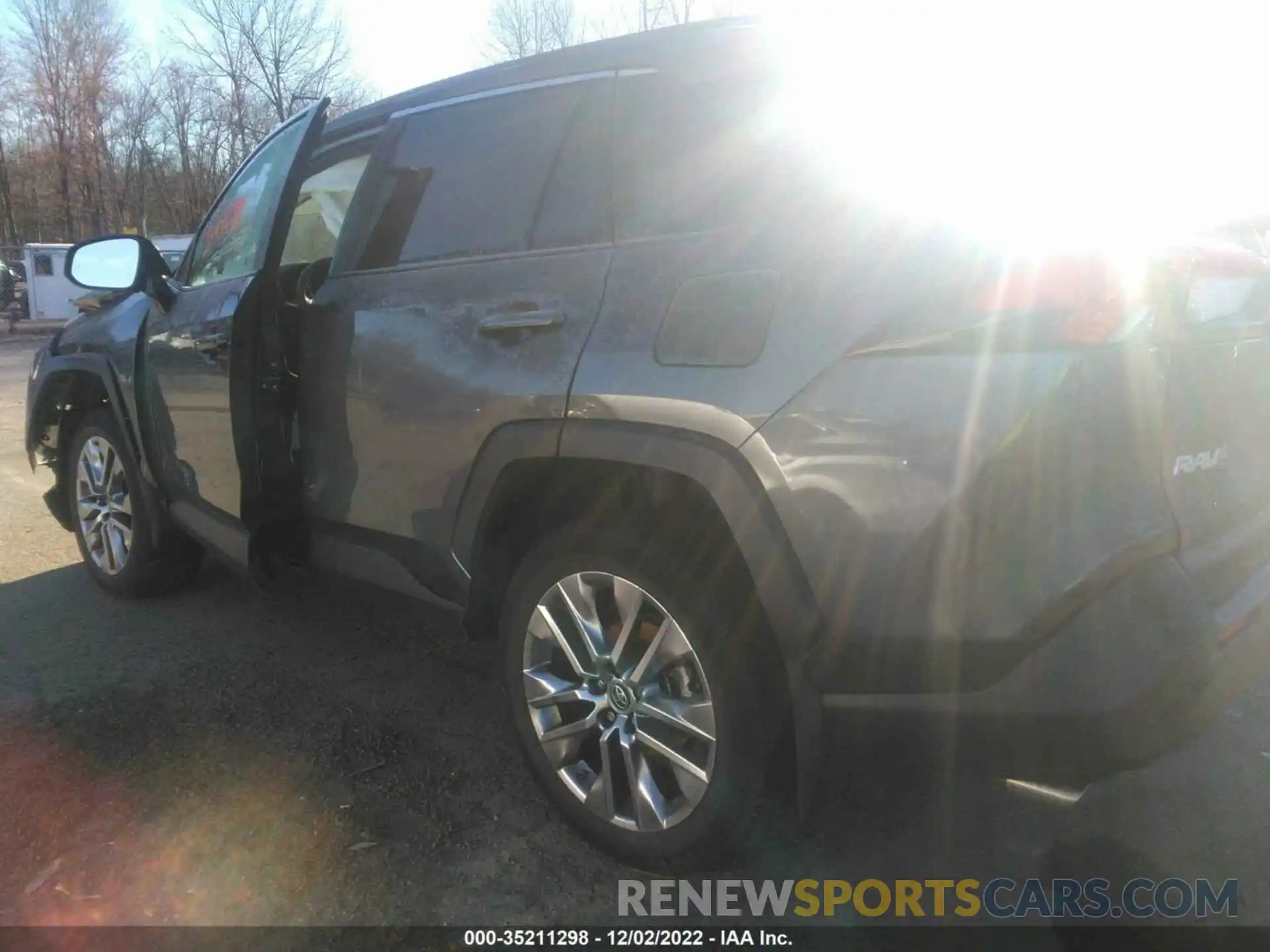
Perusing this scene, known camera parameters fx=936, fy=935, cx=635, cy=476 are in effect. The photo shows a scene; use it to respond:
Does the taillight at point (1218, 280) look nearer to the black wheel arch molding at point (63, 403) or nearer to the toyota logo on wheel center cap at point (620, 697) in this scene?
the toyota logo on wheel center cap at point (620, 697)

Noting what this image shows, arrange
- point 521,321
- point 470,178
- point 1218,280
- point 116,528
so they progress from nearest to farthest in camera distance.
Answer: point 1218,280 < point 521,321 < point 470,178 < point 116,528

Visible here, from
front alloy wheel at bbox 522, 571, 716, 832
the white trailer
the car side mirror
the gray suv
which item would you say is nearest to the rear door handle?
the gray suv

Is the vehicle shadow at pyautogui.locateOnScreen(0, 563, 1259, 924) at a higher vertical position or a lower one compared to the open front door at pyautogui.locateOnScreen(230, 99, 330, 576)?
lower

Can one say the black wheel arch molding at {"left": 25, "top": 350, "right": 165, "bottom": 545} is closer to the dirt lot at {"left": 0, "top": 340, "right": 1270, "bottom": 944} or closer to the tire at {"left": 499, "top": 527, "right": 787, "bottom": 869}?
the dirt lot at {"left": 0, "top": 340, "right": 1270, "bottom": 944}

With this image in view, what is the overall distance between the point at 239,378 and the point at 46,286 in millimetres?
27082

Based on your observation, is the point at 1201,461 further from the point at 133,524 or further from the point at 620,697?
the point at 133,524

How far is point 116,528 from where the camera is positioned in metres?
4.25

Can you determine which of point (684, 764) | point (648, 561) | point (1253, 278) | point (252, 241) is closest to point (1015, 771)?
point (684, 764)

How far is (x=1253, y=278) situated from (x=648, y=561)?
4.66 feet

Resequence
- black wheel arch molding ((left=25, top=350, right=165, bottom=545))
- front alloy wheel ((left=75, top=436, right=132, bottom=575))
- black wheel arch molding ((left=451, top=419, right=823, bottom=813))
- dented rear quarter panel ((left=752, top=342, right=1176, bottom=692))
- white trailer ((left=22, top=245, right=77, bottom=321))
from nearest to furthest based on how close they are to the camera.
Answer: dented rear quarter panel ((left=752, top=342, right=1176, bottom=692))
black wheel arch molding ((left=451, top=419, right=823, bottom=813))
black wheel arch molding ((left=25, top=350, right=165, bottom=545))
front alloy wheel ((left=75, top=436, right=132, bottom=575))
white trailer ((left=22, top=245, right=77, bottom=321))

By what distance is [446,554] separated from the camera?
8.71 ft

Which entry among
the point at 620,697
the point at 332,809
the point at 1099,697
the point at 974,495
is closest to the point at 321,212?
the point at 332,809

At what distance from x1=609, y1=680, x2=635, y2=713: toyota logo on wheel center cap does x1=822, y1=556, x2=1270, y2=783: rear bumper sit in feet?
1.95

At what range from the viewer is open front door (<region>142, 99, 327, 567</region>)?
3.18m
